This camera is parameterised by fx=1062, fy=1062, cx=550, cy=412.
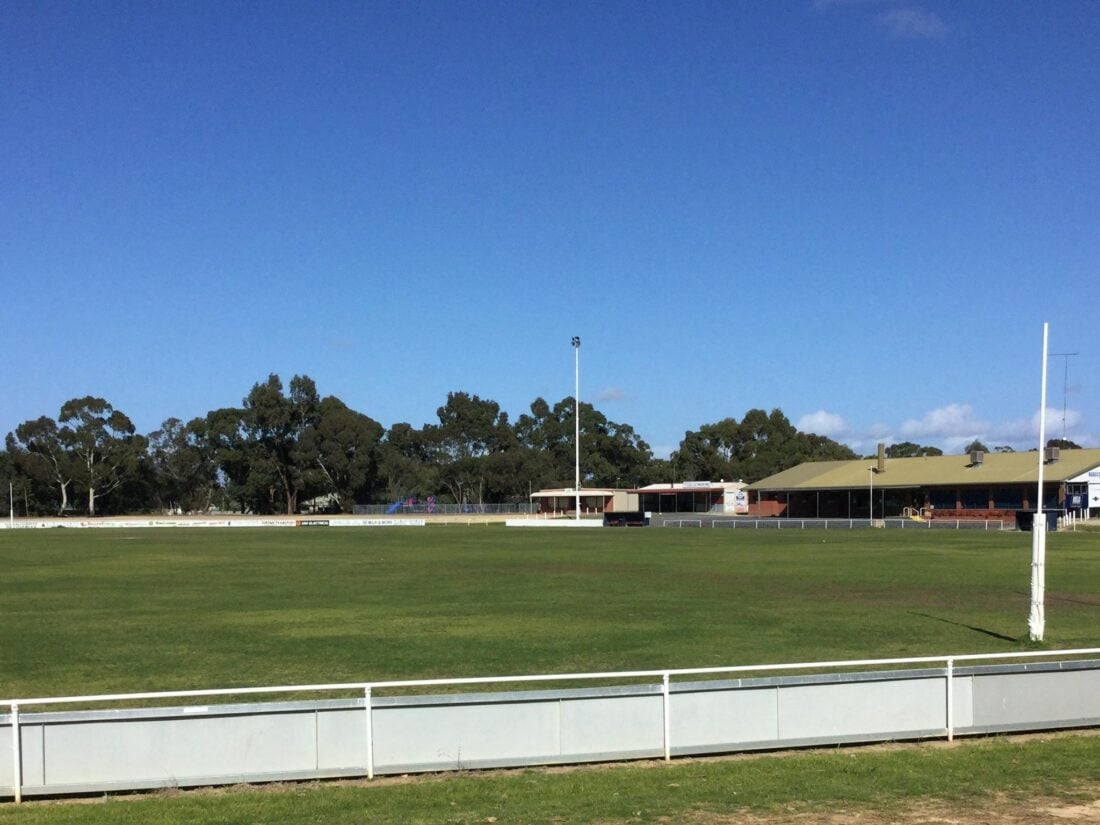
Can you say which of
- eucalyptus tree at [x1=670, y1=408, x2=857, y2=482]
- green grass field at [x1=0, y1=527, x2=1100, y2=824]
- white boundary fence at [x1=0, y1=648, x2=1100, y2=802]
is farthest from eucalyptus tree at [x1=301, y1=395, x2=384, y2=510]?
white boundary fence at [x1=0, y1=648, x2=1100, y2=802]

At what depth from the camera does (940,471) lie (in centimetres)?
10788

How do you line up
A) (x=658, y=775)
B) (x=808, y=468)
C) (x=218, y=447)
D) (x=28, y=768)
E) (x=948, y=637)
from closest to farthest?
(x=28, y=768) → (x=658, y=775) → (x=948, y=637) → (x=808, y=468) → (x=218, y=447)

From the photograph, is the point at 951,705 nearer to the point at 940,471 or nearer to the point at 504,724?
the point at 504,724

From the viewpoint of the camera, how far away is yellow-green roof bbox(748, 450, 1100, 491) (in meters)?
95.9

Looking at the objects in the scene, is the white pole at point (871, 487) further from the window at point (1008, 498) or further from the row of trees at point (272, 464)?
the row of trees at point (272, 464)

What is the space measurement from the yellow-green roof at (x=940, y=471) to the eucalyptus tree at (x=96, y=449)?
319ft

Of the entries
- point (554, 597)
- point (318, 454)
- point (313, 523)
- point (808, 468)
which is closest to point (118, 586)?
point (554, 597)

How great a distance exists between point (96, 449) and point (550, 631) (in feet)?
508

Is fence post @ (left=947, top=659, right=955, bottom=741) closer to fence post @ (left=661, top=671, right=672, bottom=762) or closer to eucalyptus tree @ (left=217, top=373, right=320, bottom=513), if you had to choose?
fence post @ (left=661, top=671, right=672, bottom=762)

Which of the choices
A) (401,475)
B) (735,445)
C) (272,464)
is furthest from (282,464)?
(735,445)

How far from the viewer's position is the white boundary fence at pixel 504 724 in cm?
1055

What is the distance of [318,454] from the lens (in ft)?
521

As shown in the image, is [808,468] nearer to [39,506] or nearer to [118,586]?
[118,586]

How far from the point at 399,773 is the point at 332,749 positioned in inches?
30.3
